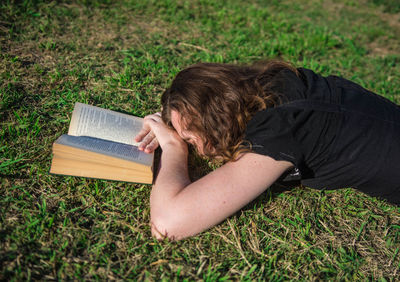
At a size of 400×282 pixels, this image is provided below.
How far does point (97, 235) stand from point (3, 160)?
0.93 metres

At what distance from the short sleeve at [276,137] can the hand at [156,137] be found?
615 millimetres

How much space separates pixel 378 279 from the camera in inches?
75.7

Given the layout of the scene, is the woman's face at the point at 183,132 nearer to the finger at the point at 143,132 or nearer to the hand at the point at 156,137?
the hand at the point at 156,137

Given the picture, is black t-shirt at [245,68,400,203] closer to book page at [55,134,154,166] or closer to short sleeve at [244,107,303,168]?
short sleeve at [244,107,303,168]

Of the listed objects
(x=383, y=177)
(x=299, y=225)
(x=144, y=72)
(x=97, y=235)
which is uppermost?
(x=383, y=177)

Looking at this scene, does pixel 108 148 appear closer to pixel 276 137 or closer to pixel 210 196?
pixel 210 196

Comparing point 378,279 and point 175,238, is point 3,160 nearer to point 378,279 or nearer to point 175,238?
point 175,238

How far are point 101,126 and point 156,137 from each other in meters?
0.39

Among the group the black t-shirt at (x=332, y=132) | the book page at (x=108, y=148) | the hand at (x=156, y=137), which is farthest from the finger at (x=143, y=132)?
the black t-shirt at (x=332, y=132)

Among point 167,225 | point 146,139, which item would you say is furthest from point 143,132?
point 167,225

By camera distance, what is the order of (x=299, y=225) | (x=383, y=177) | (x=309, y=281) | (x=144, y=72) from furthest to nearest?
(x=144, y=72), (x=299, y=225), (x=383, y=177), (x=309, y=281)

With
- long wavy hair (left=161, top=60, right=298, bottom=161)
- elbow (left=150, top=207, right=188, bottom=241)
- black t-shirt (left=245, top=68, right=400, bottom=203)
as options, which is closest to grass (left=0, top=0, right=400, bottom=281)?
elbow (left=150, top=207, right=188, bottom=241)

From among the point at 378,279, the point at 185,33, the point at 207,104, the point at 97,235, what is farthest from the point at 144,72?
the point at 378,279

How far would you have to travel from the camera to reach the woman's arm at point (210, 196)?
175 cm
